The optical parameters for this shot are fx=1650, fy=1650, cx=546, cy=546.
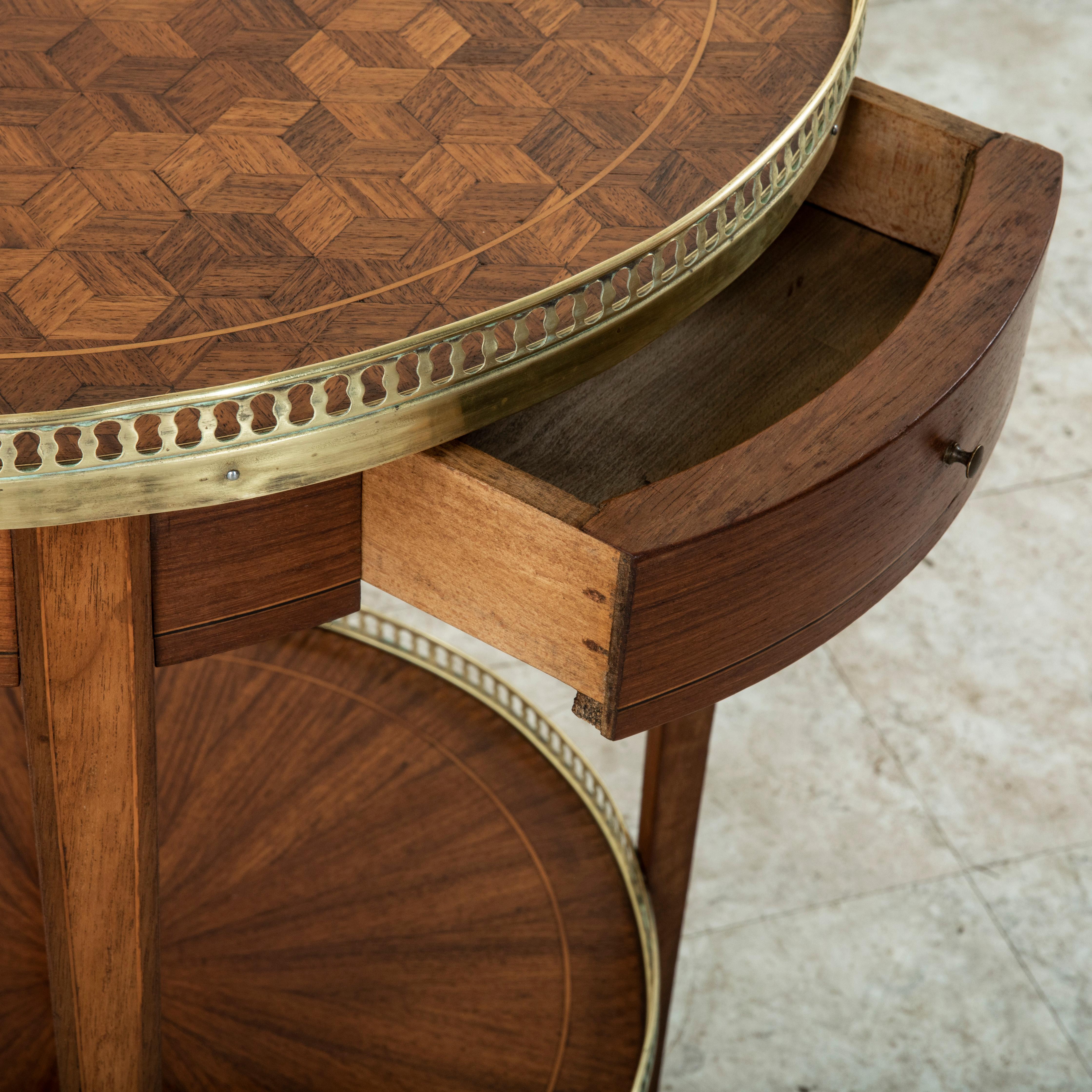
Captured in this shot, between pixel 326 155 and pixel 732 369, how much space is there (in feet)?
0.91

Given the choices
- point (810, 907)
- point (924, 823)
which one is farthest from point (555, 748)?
point (924, 823)

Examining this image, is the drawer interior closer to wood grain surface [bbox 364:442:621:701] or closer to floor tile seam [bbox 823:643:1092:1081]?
wood grain surface [bbox 364:442:621:701]

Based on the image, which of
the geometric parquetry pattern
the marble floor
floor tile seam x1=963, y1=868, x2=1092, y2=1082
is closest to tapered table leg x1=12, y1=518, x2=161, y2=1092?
the geometric parquetry pattern

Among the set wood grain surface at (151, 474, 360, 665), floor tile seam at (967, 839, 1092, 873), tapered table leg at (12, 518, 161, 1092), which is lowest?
floor tile seam at (967, 839, 1092, 873)

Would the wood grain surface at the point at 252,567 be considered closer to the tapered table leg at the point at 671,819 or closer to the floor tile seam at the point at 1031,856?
the tapered table leg at the point at 671,819

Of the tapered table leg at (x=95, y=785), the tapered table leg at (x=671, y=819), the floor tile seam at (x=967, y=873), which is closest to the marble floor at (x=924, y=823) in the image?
the floor tile seam at (x=967, y=873)

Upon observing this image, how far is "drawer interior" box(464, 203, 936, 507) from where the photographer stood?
92 cm

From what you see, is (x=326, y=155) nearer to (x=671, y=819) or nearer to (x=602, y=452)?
(x=602, y=452)

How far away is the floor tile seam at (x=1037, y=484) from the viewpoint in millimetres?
2152

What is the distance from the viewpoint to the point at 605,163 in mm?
873

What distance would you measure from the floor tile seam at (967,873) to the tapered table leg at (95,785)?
980mm

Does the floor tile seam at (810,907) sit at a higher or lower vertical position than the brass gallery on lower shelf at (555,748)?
lower

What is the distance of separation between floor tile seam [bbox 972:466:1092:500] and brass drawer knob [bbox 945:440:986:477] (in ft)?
4.25

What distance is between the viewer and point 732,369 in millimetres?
991
